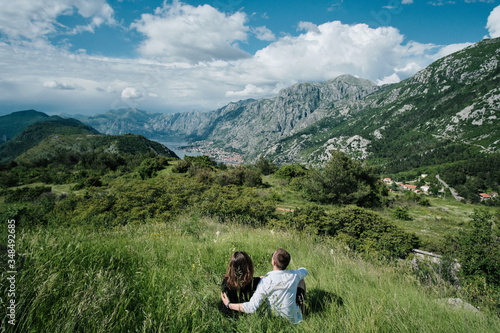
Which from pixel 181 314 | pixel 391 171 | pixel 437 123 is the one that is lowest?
pixel 391 171

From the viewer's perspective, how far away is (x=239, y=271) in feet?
8.27

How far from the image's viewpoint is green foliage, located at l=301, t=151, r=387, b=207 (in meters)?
21.5

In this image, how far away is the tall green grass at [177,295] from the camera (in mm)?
1600

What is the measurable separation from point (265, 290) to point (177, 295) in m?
1.00

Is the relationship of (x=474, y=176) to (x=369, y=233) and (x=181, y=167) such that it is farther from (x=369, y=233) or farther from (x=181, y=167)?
(x=181, y=167)

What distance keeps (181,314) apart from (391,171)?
484 feet

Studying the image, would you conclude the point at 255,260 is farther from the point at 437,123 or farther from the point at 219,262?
the point at 437,123

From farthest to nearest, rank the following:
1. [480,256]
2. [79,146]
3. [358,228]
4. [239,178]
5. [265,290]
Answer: [79,146] < [239,178] < [358,228] < [480,256] < [265,290]

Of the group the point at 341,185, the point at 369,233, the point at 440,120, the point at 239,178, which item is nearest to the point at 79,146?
the point at 239,178

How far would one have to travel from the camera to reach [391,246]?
32.3ft

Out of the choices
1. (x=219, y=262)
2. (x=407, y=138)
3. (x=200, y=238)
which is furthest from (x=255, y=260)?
(x=407, y=138)

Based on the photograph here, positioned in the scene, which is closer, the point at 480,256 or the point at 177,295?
the point at 177,295

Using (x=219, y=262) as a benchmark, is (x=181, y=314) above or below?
above

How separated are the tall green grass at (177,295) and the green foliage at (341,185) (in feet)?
62.7
